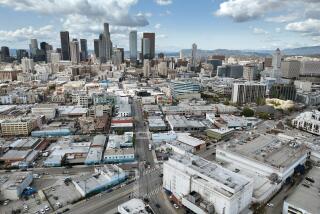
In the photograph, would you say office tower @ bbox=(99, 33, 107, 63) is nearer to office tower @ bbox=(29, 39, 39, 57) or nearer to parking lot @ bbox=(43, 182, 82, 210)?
office tower @ bbox=(29, 39, 39, 57)

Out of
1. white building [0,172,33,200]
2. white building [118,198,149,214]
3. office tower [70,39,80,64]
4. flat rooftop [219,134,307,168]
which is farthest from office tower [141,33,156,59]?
white building [118,198,149,214]

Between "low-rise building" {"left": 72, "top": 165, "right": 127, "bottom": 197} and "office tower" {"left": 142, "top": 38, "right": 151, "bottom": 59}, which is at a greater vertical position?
"office tower" {"left": 142, "top": 38, "right": 151, "bottom": 59}

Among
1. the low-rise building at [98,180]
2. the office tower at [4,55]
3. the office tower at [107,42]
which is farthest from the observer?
the office tower at [107,42]

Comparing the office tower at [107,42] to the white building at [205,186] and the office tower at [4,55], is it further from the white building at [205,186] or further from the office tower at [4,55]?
the white building at [205,186]

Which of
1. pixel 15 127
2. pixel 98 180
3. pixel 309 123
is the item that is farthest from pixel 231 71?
pixel 98 180

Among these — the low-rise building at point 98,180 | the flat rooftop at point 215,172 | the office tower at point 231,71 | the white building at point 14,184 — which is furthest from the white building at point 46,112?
the office tower at point 231,71

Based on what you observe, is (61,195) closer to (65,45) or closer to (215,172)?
(215,172)
